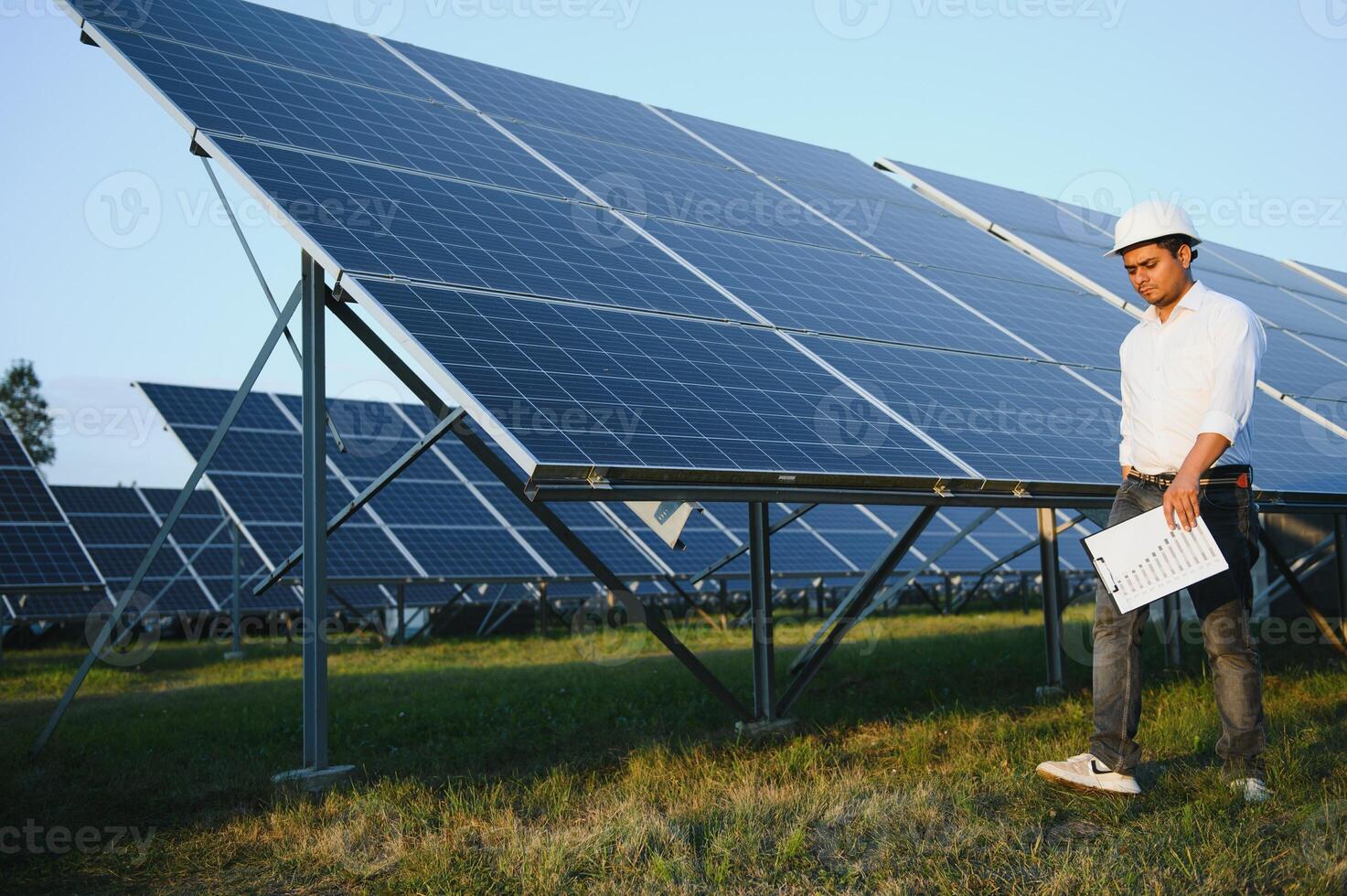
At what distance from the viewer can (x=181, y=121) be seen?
7.04 meters

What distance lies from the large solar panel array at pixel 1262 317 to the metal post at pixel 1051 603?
1.63m

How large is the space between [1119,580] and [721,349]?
3.06m

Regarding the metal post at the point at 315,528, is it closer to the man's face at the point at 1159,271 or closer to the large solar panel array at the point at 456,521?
the man's face at the point at 1159,271

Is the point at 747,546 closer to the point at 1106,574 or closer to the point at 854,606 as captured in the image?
the point at 854,606

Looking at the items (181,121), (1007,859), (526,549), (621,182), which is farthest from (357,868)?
(526,549)

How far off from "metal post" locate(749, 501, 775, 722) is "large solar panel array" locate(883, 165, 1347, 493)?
3.24m

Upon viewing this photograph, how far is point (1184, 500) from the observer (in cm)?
453

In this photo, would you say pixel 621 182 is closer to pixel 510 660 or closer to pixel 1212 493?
pixel 1212 493

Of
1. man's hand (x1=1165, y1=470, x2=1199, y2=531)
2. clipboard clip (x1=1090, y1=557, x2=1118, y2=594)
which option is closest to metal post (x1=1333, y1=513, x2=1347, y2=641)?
clipboard clip (x1=1090, y1=557, x2=1118, y2=594)

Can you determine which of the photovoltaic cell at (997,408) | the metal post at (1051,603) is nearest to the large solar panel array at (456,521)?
the metal post at (1051,603)

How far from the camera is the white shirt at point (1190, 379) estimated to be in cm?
468

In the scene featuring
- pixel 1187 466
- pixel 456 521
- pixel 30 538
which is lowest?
pixel 456 521

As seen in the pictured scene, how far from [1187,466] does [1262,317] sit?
10.5 metres

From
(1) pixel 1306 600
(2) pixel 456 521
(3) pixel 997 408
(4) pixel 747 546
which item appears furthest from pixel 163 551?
(1) pixel 1306 600
